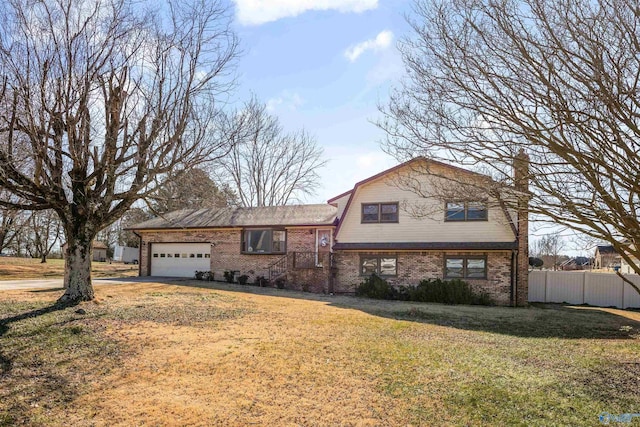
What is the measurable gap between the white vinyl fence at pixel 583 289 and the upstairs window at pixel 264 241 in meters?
12.0

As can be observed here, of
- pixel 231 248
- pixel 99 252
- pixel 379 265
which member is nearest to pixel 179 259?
pixel 231 248

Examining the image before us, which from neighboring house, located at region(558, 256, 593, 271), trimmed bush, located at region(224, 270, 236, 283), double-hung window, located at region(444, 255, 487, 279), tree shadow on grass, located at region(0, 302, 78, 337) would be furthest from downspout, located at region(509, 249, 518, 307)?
neighboring house, located at region(558, 256, 593, 271)

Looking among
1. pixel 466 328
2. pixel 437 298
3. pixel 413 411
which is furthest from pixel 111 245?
pixel 413 411

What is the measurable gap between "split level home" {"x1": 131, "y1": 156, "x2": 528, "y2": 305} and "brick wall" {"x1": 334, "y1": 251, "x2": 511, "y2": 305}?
4 cm

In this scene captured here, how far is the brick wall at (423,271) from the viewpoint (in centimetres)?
1830

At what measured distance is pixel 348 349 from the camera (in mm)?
8156

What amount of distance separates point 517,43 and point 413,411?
16.3ft

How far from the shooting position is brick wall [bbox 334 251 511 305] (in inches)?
720

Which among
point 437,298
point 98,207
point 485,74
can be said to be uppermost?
point 485,74

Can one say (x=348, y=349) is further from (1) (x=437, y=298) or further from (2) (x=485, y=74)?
(1) (x=437, y=298)

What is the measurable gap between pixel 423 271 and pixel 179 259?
1370 centimetres

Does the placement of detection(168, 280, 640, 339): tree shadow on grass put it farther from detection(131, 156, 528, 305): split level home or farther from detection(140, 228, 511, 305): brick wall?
detection(131, 156, 528, 305): split level home

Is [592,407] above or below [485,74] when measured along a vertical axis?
below

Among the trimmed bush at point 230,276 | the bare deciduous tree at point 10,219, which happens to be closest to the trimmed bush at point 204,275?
the trimmed bush at point 230,276
